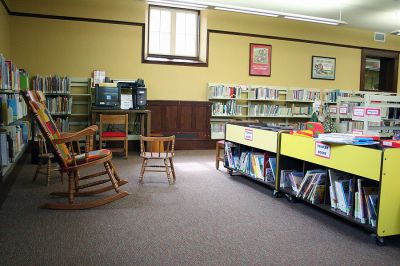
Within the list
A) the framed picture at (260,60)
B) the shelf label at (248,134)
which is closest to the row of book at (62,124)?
the shelf label at (248,134)

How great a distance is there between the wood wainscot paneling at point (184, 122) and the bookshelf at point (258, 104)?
0.76 ft

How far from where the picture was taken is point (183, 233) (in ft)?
9.30

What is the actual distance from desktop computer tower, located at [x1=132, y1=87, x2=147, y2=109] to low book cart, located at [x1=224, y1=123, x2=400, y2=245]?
131 inches

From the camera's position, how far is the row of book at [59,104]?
6.58 meters

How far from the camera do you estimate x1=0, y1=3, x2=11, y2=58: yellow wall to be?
5648 mm

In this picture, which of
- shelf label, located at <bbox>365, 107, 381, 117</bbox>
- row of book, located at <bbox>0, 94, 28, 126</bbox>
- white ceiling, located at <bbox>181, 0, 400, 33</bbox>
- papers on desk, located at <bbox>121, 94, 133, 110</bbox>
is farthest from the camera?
white ceiling, located at <bbox>181, 0, 400, 33</bbox>

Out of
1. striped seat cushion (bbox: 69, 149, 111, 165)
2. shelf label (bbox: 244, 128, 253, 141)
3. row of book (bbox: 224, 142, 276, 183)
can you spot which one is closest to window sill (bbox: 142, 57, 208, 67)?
row of book (bbox: 224, 142, 276, 183)

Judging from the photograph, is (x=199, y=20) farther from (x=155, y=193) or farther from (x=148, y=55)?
(x=155, y=193)

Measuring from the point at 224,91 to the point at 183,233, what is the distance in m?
5.41

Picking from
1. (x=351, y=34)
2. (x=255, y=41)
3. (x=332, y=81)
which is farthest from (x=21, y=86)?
(x=351, y=34)

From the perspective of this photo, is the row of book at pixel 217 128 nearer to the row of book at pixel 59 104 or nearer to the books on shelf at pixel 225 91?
the books on shelf at pixel 225 91

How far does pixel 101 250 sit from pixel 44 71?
5.40 m

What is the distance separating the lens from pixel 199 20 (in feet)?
26.4

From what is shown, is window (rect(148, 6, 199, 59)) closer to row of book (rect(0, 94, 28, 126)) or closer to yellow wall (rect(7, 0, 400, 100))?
yellow wall (rect(7, 0, 400, 100))
